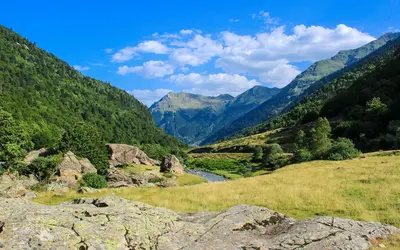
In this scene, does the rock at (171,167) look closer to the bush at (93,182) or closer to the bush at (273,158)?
the bush at (273,158)

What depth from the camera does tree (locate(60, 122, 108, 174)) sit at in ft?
362

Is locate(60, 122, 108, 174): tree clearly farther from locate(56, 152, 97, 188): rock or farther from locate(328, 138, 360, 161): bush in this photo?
locate(328, 138, 360, 161): bush

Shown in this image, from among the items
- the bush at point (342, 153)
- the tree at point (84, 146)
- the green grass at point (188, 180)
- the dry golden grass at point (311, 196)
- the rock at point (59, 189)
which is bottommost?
the green grass at point (188, 180)

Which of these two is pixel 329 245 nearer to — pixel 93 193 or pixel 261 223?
pixel 261 223

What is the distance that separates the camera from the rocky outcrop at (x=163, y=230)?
38.5ft

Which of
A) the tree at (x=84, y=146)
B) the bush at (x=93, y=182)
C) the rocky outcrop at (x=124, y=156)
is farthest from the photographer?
the rocky outcrop at (x=124, y=156)

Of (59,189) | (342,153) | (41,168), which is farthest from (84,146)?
(342,153)

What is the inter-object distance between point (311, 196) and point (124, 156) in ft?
399

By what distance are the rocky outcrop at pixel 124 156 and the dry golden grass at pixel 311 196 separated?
105 metres

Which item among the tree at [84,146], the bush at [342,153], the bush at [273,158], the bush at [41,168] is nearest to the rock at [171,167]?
the tree at [84,146]

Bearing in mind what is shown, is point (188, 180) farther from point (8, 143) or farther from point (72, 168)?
point (8, 143)

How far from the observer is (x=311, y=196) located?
27.5 m

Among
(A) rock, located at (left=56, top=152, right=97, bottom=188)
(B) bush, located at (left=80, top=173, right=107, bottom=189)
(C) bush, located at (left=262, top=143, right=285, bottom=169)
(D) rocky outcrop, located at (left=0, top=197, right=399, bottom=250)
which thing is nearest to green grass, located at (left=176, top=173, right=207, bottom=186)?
(A) rock, located at (left=56, top=152, right=97, bottom=188)

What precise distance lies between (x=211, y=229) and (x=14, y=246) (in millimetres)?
7690
